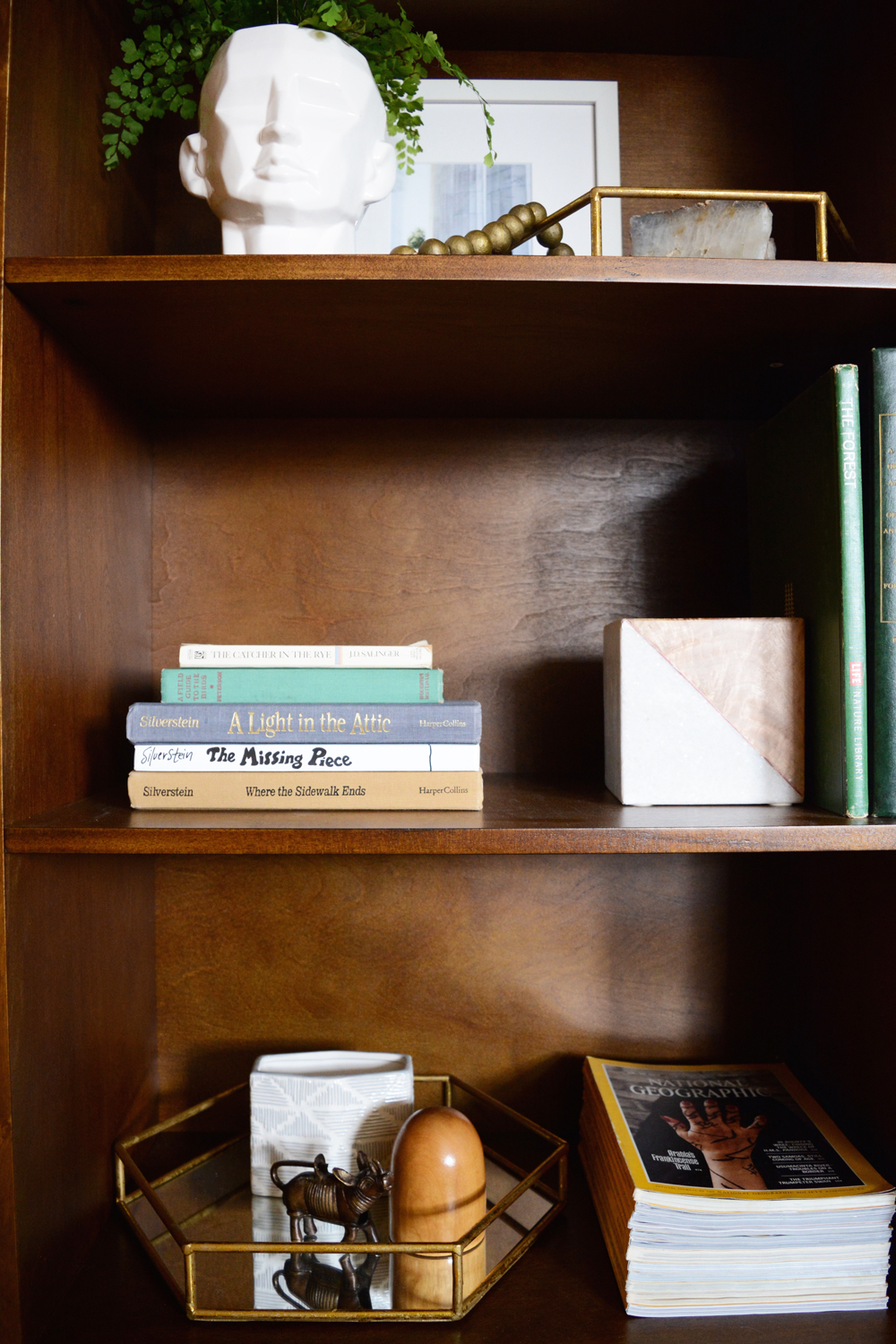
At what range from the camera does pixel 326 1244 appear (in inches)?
27.8

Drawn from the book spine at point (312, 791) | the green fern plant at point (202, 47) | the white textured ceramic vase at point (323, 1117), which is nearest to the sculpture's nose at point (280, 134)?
the green fern plant at point (202, 47)

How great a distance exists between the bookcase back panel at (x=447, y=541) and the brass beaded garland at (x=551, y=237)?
210mm

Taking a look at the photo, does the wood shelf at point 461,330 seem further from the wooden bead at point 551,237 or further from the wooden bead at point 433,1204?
the wooden bead at point 433,1204

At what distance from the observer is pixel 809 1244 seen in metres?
0.73

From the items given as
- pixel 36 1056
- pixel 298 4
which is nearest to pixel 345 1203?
pixel 36 1056

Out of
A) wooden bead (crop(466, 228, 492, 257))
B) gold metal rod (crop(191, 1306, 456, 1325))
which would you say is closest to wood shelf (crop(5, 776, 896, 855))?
gold metal rod (crop(191, 1306, 456, 1325))

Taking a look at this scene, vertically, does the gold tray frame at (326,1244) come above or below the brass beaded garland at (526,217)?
below

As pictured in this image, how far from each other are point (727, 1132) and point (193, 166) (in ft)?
3.50

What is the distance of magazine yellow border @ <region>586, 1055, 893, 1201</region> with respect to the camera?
2.41 ft

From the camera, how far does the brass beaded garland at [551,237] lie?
32.2 inches

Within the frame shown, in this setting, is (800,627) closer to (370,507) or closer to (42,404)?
(370,507)

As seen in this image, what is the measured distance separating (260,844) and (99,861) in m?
0.28

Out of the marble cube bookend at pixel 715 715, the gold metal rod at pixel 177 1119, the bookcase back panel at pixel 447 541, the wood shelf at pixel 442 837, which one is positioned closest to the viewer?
the wood shelf at pixel 442 837

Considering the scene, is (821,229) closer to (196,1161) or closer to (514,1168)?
(514,1168)
